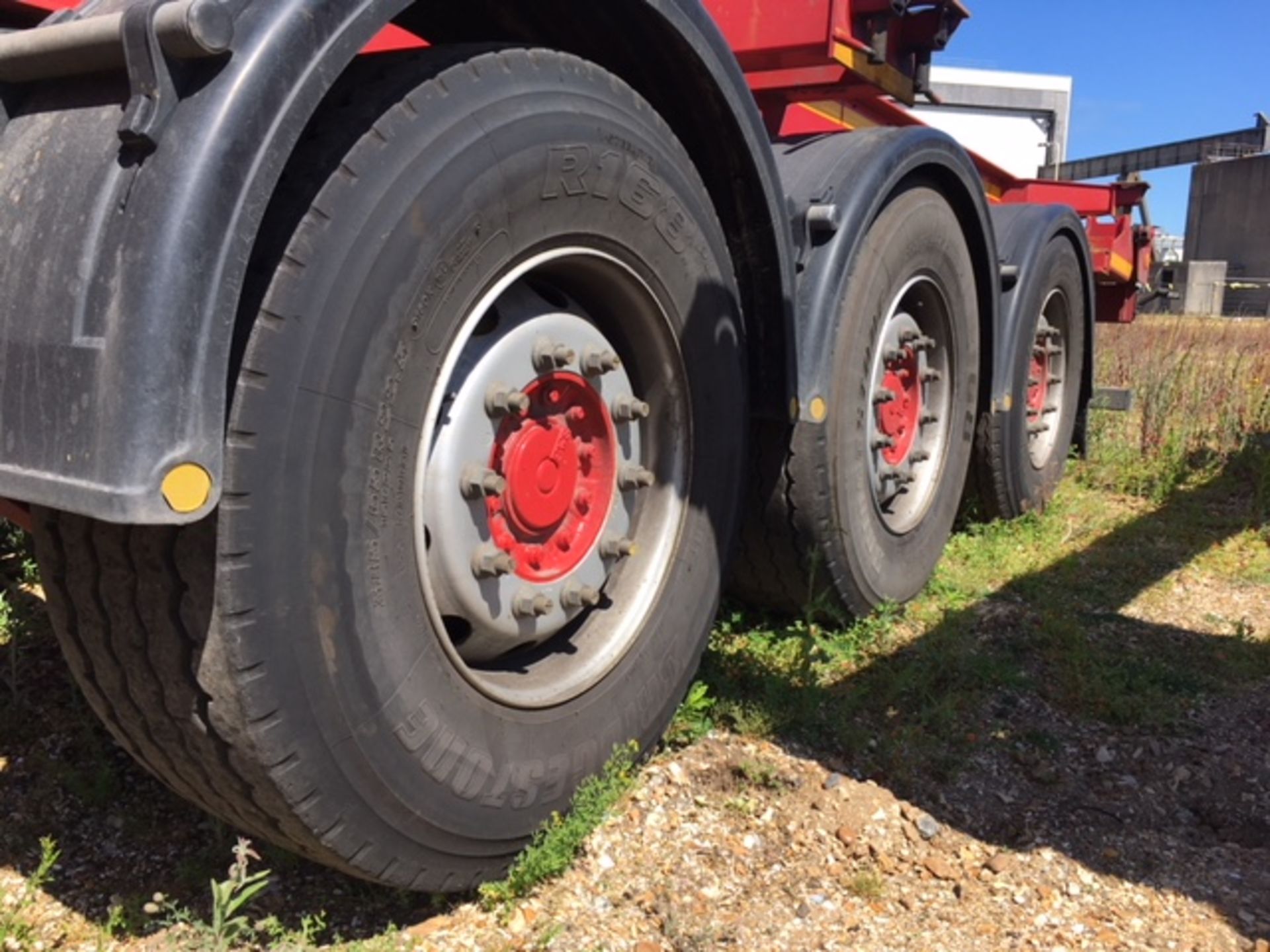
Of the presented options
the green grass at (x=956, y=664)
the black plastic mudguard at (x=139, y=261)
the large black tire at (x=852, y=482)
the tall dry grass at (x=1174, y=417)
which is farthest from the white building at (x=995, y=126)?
the black plastic mudguard at (x=139, y=261)

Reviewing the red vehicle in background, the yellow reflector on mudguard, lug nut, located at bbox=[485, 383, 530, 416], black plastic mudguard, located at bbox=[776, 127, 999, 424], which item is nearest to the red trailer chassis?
black plastic mudguard, located at bbox=[776, 127, 999, 424]

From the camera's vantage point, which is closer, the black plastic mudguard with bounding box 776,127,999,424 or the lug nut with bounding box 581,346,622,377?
the lug nut with bounding box 581,346,622,377

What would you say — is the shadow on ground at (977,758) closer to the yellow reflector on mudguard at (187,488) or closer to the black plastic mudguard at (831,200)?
the black plastic mudguard at (831,200)

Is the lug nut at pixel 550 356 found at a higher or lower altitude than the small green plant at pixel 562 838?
higher

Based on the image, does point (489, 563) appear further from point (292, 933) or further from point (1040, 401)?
point (1040, 401)

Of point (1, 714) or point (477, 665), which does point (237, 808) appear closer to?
point (477, 665)

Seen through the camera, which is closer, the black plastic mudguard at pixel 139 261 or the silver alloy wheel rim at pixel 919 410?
the black plastic mudguard at pixel 139 261

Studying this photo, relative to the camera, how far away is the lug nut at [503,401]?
183 centimetres

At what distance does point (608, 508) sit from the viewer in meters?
2.12

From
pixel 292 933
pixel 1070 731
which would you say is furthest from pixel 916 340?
pixel 292 933

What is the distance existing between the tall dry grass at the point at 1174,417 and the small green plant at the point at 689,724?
11.6 feet

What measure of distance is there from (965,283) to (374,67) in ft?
7.74

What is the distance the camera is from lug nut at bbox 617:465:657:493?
7.06 feet

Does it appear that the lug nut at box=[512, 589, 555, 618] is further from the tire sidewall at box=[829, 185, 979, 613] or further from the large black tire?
the tire sidewall at box=[829, 185, 979, 613]
